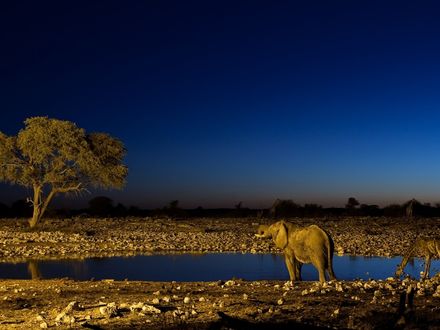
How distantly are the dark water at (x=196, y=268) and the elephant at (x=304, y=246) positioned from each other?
3.07 meters

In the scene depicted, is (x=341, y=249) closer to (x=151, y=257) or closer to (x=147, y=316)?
(x=151, y=257)

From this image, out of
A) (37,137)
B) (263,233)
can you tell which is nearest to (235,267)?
(263,233)

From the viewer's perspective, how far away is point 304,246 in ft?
55.6

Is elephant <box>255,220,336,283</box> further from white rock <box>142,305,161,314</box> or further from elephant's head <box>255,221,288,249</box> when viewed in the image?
white rock <box>142,305,161,314</box>

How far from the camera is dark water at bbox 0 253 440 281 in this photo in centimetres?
2127

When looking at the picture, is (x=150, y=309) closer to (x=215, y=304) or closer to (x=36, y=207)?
(x=215, y=304)

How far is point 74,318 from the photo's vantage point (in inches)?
411

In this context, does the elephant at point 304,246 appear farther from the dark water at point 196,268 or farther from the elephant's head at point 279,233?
the dark water at point 196,268

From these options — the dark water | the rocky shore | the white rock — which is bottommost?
the dark water

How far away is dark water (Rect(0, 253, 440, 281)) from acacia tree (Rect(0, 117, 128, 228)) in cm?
1718

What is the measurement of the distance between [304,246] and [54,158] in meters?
29.1

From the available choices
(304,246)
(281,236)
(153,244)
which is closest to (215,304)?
(304,246)

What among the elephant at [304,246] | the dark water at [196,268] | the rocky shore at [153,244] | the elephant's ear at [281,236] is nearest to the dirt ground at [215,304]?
the elephant at [304,246]

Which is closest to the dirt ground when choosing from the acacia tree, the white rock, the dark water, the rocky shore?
the white rock
